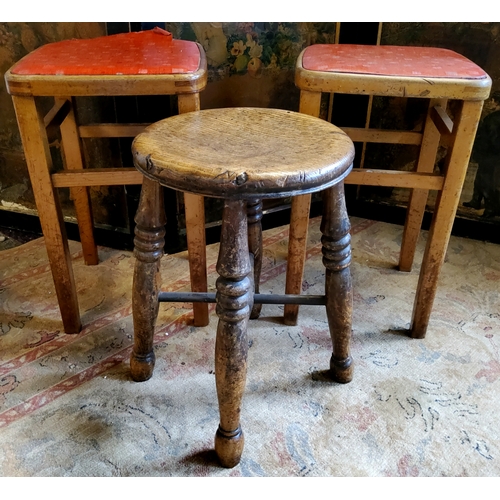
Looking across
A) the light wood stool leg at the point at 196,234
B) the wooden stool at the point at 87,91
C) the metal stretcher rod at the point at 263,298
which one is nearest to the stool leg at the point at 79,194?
the wooden stool at the point at 87,91

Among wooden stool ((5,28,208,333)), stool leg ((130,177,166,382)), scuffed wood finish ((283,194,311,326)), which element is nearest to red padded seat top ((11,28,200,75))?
wooden stool ((5,28,208,333))

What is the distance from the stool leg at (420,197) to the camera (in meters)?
1.28

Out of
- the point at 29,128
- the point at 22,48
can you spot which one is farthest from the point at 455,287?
the point at 22,48

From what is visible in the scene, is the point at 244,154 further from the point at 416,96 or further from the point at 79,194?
the point at 79,194

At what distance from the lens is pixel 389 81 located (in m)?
0.93

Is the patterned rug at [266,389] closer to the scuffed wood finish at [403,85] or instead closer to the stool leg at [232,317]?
the stool leg at [232,317]

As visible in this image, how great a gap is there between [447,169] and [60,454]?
36.2 inches

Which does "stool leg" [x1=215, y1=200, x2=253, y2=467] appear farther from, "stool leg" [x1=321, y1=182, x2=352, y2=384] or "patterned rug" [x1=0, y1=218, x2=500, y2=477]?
"stool leg" [x1=321, y1=182, x2=352, y2=384]

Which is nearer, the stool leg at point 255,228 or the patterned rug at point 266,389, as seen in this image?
the patterned rug at point 266,389

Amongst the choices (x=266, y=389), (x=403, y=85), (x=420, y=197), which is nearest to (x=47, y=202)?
(x=266, y=389)

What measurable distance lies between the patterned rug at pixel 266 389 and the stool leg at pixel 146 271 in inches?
2.2

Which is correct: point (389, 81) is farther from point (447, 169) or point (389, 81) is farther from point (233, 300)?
point (233, 300)

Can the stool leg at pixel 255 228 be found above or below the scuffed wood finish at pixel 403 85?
below

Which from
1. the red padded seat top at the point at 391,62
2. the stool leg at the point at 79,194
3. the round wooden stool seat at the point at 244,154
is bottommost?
the stool leg at the point at 79,194
